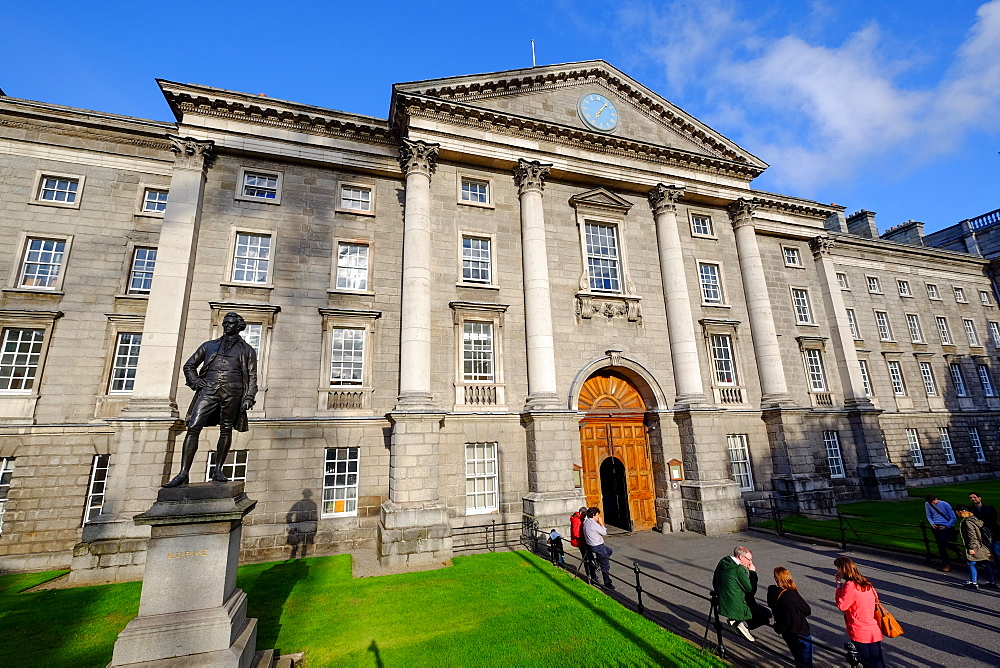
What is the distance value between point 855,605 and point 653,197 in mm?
18419

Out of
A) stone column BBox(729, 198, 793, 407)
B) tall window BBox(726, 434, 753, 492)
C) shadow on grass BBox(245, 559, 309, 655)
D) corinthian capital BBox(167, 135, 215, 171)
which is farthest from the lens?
stone column BBox(729, 198, 793, 407)

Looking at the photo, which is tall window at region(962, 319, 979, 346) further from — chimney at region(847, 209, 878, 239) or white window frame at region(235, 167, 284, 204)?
white window frame at region(235, 167, 284, 204)

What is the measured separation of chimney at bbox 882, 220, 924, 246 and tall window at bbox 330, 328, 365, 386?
46.3 meters

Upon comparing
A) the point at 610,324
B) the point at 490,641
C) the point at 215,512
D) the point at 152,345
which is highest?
the point at 610,324

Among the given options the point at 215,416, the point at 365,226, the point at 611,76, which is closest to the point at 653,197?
the point at 611,76

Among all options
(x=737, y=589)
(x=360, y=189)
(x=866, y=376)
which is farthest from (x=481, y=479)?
(x=866, y=376)

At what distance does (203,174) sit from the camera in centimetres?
1659

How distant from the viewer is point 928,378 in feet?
99.0

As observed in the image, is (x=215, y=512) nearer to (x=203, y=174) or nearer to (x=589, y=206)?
(x=203, y=174)

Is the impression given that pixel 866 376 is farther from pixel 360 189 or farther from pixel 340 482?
pixel 360 189

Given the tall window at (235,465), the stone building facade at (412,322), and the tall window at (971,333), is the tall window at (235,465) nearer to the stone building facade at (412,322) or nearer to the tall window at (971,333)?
the stone building facade at (412,322)

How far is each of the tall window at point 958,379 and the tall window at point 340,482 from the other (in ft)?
132

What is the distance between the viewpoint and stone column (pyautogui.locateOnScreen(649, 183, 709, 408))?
18578 millimetres

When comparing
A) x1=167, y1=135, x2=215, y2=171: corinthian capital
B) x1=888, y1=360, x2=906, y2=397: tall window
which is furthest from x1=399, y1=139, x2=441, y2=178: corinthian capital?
x1=888, y1=360, x2=906, y2=397: tall window
